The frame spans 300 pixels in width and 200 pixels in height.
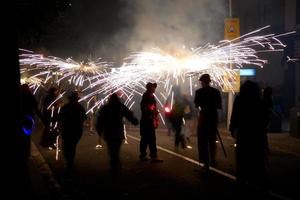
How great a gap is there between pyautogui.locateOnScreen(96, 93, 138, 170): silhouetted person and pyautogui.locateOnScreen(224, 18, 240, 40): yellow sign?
27.9ft

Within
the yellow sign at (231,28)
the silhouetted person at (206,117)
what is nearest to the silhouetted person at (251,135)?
the silhouetted person at (206,117)

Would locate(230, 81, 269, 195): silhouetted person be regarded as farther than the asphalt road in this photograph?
No

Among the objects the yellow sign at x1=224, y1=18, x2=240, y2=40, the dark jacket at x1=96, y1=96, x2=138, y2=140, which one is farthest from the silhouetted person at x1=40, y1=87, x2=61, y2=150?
the yellow sign at x1=224, y1=18, x2=240, y2=40

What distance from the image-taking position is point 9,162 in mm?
5215

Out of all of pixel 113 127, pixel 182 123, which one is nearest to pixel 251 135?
pixel 113 127

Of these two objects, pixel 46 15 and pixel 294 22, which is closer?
A: pixel 46 15

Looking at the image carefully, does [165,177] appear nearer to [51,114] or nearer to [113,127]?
[113,127]

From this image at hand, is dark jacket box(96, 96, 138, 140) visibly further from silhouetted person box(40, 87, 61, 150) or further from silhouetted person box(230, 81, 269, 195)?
silhouetted person box(40, 87, 61, 150)

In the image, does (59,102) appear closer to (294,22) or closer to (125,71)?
(125,71)

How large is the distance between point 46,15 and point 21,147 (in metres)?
7.66

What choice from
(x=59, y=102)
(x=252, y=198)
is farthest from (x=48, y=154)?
(x=252, y=198)

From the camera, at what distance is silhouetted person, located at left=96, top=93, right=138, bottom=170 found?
33.7ft

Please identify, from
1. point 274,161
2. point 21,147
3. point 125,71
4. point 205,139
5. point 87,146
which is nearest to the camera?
point 21,147

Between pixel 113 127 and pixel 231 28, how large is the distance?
355 inches
